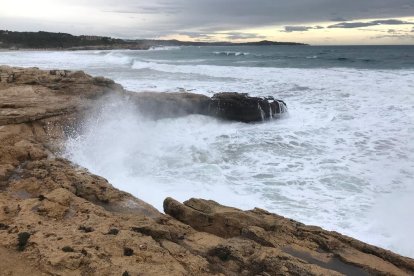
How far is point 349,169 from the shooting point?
8.46m

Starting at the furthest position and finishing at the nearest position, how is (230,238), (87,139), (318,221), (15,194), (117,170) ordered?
(87,139)
(117,170)
(318,221)
(15,194)
(230,238)

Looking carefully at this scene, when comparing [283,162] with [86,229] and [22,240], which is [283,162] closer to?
[86,229]

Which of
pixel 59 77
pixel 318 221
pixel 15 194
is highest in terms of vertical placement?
pixel 59 77

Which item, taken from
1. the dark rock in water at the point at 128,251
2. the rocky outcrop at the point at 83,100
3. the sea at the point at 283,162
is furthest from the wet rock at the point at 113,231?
the rocky outcrop at the point at 83,100

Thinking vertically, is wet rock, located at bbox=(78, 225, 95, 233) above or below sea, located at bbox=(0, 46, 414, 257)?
above

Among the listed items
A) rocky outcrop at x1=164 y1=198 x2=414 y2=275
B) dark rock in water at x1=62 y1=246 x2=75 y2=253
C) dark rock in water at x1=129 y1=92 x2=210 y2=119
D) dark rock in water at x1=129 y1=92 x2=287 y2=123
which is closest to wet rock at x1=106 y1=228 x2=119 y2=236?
dark rock in water at x1=62 y1=246 x2=75 y2=253

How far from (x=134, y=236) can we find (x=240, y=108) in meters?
9.18

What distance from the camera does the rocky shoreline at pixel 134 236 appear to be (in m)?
3.51

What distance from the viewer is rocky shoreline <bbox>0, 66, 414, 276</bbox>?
3.51 m

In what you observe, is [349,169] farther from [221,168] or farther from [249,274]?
[249,274]

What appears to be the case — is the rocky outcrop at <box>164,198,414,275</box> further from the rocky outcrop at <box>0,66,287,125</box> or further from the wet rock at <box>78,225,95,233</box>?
the rocky outcrop at <box>0,66,287,125</box>

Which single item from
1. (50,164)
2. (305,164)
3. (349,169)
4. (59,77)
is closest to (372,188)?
(349,169)

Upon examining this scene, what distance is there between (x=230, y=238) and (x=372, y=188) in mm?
4330

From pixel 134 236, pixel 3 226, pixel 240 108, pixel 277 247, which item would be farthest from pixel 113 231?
pixel 240 108
